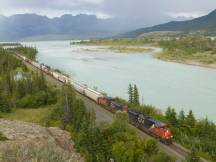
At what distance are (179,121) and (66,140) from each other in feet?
48.1

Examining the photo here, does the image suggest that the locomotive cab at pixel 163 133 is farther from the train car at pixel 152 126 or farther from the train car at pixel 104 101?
the train car at pixel 104 101

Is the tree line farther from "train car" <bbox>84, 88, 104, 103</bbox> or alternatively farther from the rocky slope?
the rocky slope

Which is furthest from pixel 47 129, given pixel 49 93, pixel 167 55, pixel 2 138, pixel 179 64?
pixel 167 55

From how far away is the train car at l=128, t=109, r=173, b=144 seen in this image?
121ft

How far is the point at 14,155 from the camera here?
82.1ft

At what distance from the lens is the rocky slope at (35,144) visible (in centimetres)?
2498

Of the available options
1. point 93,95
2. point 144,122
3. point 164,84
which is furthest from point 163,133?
point 164,84

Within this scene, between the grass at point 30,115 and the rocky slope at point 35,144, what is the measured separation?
281 inches

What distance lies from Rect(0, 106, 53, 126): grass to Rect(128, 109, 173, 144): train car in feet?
44.6

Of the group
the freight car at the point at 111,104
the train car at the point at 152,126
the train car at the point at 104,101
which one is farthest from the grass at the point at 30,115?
the train car at the point at 152,126

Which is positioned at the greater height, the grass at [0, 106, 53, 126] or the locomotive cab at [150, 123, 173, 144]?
the locomotive cab at [150, 123, 173, 144]

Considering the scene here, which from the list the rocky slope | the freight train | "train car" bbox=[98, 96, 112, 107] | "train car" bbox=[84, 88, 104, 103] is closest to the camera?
the rocky slope

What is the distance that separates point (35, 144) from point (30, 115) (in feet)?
75.1

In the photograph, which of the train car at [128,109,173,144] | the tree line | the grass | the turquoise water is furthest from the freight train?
the turquoise water
